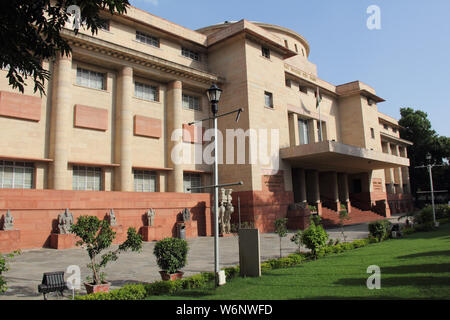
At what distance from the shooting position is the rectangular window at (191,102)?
2661 centimetres

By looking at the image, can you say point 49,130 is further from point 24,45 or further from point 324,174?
point 324,174

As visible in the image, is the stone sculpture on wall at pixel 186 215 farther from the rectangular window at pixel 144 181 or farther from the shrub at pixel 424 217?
the shrub at pixel 424 217

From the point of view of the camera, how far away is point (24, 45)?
8555 millimetres

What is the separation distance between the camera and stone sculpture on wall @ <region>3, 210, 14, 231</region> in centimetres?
1488

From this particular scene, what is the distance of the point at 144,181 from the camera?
23438 mm

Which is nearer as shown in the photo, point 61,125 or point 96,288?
point 96,288

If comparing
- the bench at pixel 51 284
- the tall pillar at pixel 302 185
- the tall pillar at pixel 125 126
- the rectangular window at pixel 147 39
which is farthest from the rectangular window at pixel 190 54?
the bench at pixel 51 284

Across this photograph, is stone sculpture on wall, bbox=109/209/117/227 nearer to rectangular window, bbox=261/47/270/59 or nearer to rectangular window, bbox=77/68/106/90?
rectangular window, bbox=77/68/106/90

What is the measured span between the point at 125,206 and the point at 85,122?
5.85m

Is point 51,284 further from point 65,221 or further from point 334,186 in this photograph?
point 334,186

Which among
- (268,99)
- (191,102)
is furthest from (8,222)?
(268,99)

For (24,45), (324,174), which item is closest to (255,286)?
(24,45)

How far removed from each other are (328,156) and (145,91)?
15.0m

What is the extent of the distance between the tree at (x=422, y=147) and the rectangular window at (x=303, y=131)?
1159 inches
